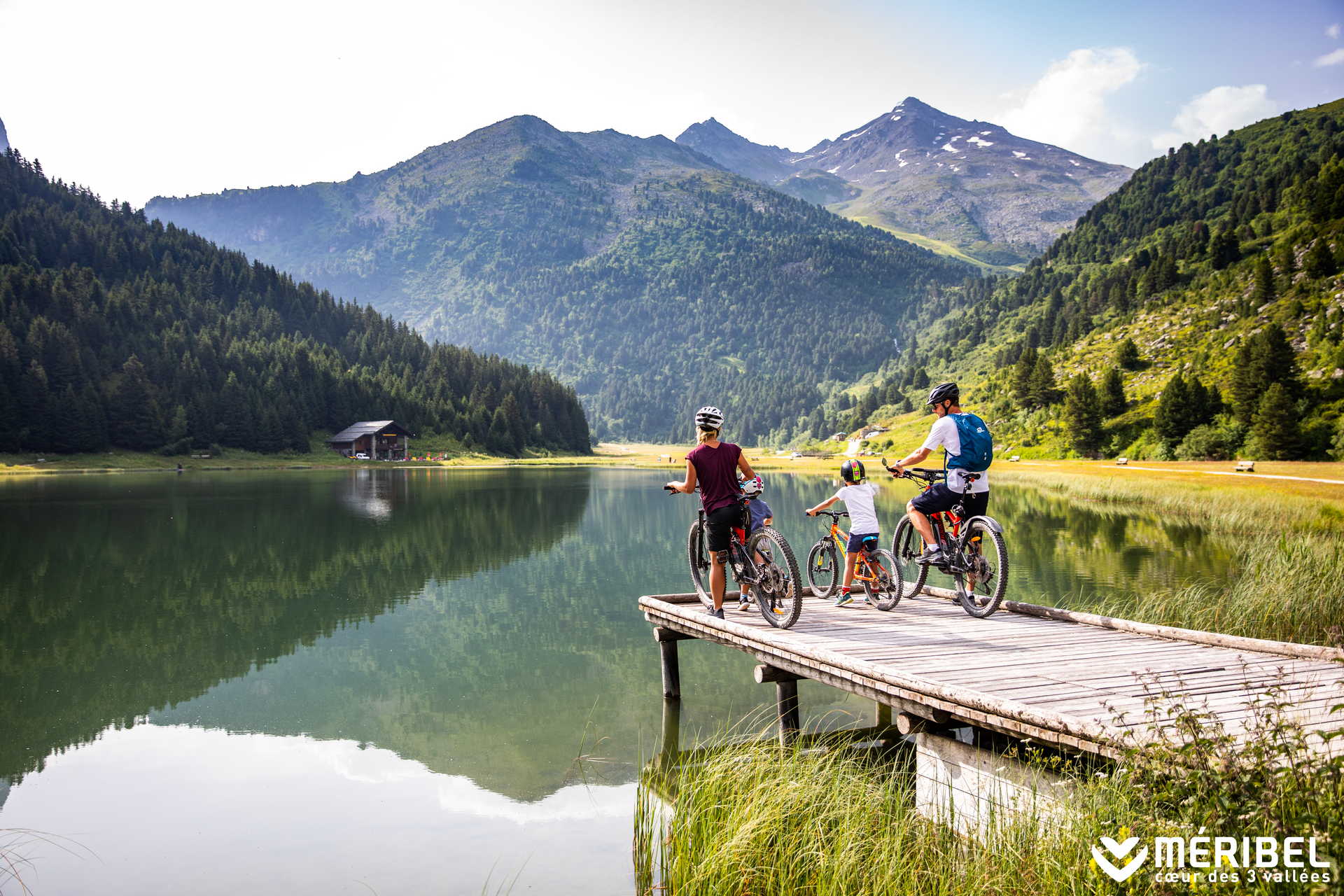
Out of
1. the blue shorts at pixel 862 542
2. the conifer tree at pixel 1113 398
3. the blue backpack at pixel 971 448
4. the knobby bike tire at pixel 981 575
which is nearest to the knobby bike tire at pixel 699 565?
the blue shorts at pixel 862 542

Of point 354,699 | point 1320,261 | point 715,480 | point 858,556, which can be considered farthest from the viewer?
point 1320,261

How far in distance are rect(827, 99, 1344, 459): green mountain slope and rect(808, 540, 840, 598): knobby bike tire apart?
2073 inches

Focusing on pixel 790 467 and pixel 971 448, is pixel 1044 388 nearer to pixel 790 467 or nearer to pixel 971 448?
pixel 790 467

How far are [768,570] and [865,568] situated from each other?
2514 mm

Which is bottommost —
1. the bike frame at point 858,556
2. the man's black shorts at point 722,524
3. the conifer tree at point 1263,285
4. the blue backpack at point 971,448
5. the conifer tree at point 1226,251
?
the bike frame at point 858,556

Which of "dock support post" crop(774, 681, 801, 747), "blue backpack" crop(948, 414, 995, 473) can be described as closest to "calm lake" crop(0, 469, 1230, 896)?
"dock support post" crop(774, 681, 801, 747)

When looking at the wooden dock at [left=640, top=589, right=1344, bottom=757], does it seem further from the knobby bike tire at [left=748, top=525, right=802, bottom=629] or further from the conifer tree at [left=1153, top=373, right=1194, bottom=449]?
the conifer tree at [left=1153, top=373, right=1194, bottom=449]

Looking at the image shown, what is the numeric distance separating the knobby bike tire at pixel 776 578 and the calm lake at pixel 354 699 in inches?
76.3

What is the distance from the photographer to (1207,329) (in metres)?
85.5

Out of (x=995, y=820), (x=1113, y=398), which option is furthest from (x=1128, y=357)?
(x=995, y=820)

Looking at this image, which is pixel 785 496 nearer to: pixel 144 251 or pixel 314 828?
pixel 314 828

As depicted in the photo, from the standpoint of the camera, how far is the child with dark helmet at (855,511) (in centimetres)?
1229

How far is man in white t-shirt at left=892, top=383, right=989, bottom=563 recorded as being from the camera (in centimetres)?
Result: 1155

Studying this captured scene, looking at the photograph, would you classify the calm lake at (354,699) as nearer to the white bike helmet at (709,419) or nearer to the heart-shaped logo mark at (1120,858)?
the white bike helmet at (709,419)
